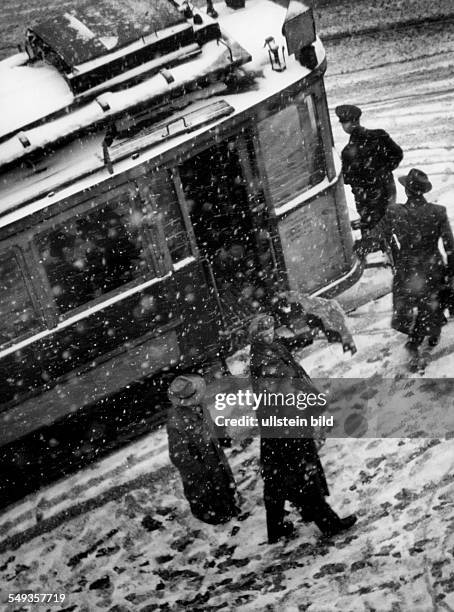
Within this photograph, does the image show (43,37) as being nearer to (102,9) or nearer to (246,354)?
(102,9)

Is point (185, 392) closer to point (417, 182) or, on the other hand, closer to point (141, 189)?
point (141, 189)

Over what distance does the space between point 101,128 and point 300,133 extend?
1.95m

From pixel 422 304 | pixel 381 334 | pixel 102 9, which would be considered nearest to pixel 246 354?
pixel 381 334

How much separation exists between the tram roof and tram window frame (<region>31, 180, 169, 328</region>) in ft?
0.55

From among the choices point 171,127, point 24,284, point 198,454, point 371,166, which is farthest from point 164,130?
point 198,454

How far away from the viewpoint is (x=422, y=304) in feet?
24.5

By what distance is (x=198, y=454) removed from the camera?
6.23 meters

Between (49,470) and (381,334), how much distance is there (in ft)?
11.2

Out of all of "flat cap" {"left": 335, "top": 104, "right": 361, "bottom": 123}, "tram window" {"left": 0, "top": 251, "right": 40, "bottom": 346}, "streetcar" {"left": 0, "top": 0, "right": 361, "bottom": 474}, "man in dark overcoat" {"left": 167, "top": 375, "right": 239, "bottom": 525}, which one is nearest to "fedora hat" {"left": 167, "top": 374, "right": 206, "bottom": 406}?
"man in dark overcoat" {"left": 167, "top": 375, "right": 239, "bottom": 525}

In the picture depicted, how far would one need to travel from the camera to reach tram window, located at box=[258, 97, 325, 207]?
25.4ft

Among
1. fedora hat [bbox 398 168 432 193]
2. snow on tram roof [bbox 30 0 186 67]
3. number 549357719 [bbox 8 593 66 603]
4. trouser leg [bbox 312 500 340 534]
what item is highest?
snow on tram roof [bbox 30 0 186 67]

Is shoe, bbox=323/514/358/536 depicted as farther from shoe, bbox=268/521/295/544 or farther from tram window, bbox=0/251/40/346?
tram window, bbox=0/251/40/346

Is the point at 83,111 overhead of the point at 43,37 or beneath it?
beneath

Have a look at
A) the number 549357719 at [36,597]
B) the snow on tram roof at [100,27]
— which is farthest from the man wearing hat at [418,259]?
the number 549357719 at [36,597]
